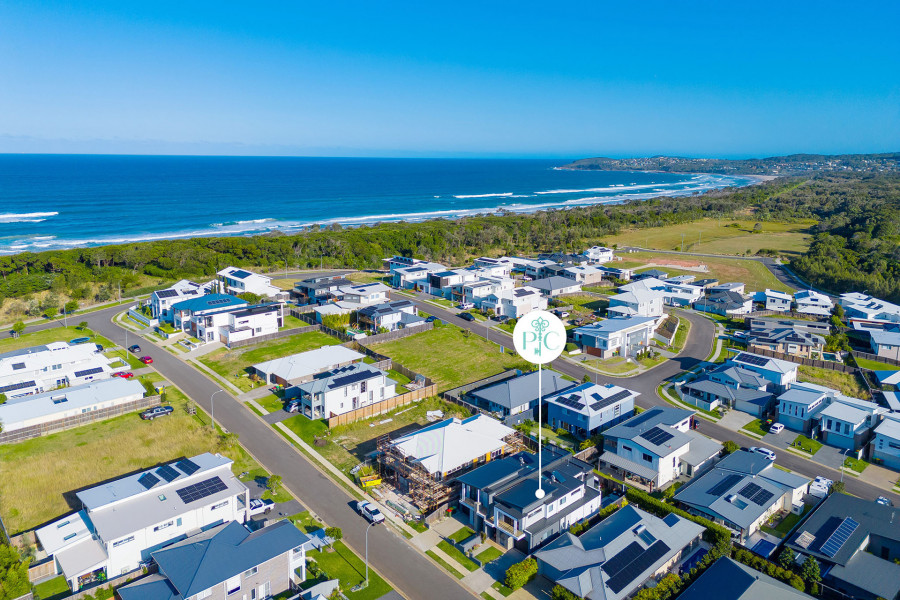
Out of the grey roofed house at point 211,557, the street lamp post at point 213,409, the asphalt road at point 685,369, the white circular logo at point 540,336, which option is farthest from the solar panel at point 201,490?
the asphalt road at point 685,369

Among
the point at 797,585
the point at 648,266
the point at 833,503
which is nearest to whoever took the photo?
the point at 797,585

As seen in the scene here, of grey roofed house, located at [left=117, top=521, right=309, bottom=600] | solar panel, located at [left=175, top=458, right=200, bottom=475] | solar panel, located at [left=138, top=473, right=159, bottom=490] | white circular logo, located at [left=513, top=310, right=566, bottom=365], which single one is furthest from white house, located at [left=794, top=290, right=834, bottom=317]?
solar panel, located at [left=138, top=473, right=159, bottom=490]

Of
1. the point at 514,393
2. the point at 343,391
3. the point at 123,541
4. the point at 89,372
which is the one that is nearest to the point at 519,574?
the point at 123,541

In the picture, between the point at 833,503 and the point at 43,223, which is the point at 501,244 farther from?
the point at 43,223

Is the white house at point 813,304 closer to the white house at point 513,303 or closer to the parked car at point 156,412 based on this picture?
the white house at point 513,303

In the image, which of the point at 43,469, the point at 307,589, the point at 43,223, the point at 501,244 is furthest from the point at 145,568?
the point at 43,223

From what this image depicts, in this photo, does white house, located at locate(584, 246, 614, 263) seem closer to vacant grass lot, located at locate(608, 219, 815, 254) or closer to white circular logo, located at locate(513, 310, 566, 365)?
vacant grass lot, located at locate(608, 219, 815, 254)
